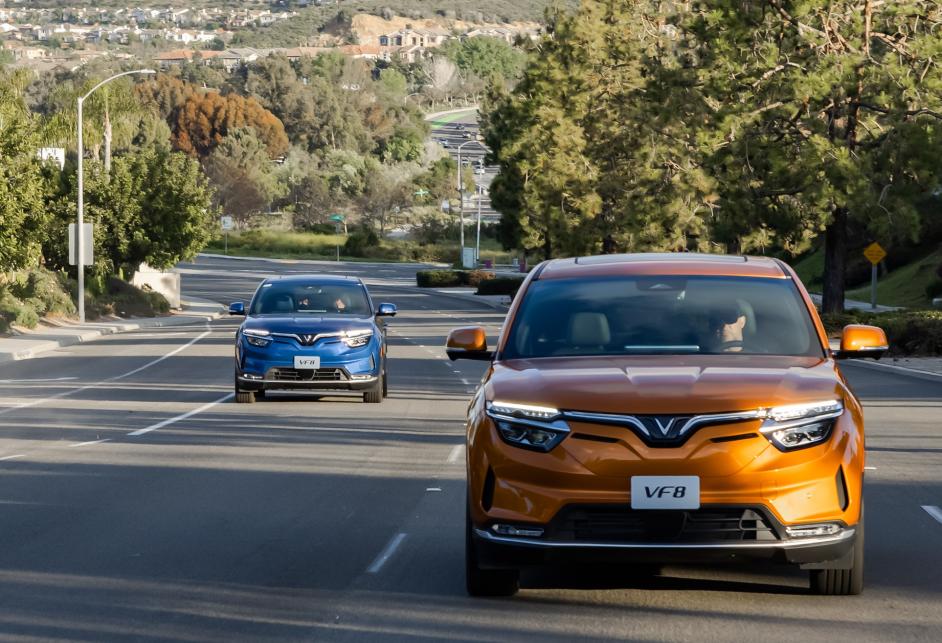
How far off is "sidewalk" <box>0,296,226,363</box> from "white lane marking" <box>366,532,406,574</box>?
1052 inches

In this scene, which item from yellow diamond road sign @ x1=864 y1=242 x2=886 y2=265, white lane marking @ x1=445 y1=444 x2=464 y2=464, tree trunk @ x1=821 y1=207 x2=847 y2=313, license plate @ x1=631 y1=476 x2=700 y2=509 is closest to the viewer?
license plate @ x1=631 y1=476 x2=700 y2=509

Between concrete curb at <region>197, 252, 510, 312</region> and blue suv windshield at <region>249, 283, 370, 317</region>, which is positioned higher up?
blue suv windshield at <region>249, 283, 370, 317</region>

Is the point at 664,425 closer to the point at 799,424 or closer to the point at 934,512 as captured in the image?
the point at 799,424

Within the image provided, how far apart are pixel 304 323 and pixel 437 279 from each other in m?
65.4

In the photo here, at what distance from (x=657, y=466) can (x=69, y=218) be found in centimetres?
5755

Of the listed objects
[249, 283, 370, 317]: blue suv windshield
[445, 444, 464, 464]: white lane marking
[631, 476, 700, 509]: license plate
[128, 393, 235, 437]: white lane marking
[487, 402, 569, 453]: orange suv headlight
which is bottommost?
[128, 393, 235, 437]: white lane marking

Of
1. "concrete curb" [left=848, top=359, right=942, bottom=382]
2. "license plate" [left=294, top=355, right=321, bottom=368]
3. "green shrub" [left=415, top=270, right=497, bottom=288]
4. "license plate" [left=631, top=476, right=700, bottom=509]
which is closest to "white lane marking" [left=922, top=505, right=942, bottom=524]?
"license plate" [left=631, top=476, right=700, bottom=509]

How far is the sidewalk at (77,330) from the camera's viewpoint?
1524 inches

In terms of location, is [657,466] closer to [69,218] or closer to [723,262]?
[723,262]

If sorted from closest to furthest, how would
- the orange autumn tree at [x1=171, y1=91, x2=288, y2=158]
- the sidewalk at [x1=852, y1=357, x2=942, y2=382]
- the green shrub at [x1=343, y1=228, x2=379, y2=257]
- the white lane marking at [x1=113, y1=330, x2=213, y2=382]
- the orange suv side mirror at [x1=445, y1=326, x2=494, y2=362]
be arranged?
the orange suv side mirror at [x1=445, y1=326, x2=494, y2=362], the sidewalk at [x1=852, y1=357, x2=942, y2=382], the white lane marking at [x1=113, y1=330, x2=213, y2=382], the green shrub at [x1=343, y1=228, x2=379, y2=257], the orange autumn tree at [x1=171, y1=91, x2=288, y2=158]

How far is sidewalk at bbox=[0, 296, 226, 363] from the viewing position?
127 feet

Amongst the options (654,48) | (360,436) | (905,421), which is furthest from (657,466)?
(654,48)

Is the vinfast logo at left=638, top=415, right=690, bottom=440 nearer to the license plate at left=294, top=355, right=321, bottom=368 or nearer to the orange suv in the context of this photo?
the orange suv

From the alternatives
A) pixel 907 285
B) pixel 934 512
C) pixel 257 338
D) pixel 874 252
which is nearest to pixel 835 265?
pixel 874 252
